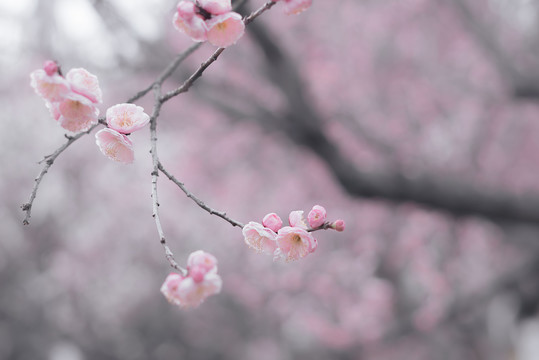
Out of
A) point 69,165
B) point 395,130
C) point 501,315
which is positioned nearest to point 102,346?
point 69,165

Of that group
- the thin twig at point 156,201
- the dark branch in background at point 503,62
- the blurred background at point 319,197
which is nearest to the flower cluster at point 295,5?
the thin twig at point 156,201

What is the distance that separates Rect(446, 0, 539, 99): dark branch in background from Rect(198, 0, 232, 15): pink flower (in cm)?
386

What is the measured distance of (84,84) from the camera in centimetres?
89

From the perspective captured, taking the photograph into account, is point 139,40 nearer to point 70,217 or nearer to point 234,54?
point 234,54

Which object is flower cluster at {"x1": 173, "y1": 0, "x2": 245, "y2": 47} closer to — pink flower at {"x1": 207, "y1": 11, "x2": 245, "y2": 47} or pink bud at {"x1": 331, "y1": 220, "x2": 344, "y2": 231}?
pink flower at {"x1": 207, "y1": 11, "x2": 245, "y2": 47}

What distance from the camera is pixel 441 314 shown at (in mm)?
4914

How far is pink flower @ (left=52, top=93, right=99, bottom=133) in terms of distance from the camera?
87 cm

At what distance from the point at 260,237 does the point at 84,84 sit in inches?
18.5

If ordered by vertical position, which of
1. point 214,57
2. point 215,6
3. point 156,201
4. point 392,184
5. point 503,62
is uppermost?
point 503,62

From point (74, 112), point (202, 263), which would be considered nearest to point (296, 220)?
point (202, 263)

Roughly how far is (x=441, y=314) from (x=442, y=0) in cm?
352

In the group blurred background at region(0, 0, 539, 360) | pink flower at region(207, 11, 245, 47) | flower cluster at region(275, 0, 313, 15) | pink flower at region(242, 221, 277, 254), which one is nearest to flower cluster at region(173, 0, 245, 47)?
pink flower at region(207, 11, 245, 47)

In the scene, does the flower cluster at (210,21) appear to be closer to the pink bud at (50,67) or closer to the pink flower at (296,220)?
the pink bud at (50,67)

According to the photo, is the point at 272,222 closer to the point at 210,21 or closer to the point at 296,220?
the point at 296,220
